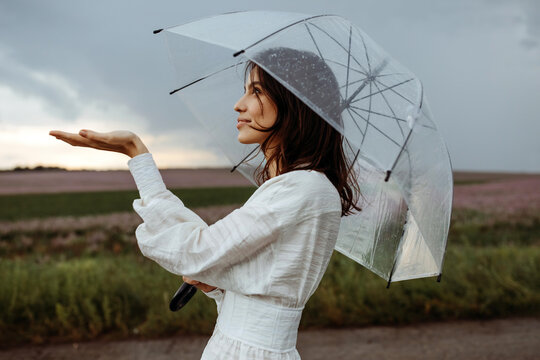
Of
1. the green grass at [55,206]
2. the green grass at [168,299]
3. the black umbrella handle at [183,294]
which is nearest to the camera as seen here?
the black umbrella handle at [183,294]

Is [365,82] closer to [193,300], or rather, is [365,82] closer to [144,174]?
[144,174]

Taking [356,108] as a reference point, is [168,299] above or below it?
below

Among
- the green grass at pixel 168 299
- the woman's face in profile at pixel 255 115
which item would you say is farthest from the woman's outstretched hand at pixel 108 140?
the green grass at pixel 168 299

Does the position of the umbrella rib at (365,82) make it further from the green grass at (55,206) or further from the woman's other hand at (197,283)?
the green grass at (55,206)

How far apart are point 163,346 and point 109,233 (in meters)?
4.33

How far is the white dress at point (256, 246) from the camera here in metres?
1.40

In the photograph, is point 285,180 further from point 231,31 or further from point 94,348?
point 94,348

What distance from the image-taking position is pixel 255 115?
1.58 meters

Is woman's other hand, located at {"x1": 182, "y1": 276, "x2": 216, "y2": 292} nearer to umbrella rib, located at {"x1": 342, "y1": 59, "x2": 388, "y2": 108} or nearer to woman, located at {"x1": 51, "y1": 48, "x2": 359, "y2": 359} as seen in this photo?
woman, located at {"x1": 51, "y1": 48, "x2": 359, "y2": 359}

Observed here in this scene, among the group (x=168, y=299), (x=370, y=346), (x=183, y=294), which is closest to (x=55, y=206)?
(x=168, y=299)

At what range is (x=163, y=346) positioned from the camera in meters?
4.25

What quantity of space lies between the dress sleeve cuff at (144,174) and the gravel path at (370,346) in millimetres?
2921

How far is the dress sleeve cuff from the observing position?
1.43m

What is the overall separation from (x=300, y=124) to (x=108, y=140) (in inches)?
21.7
